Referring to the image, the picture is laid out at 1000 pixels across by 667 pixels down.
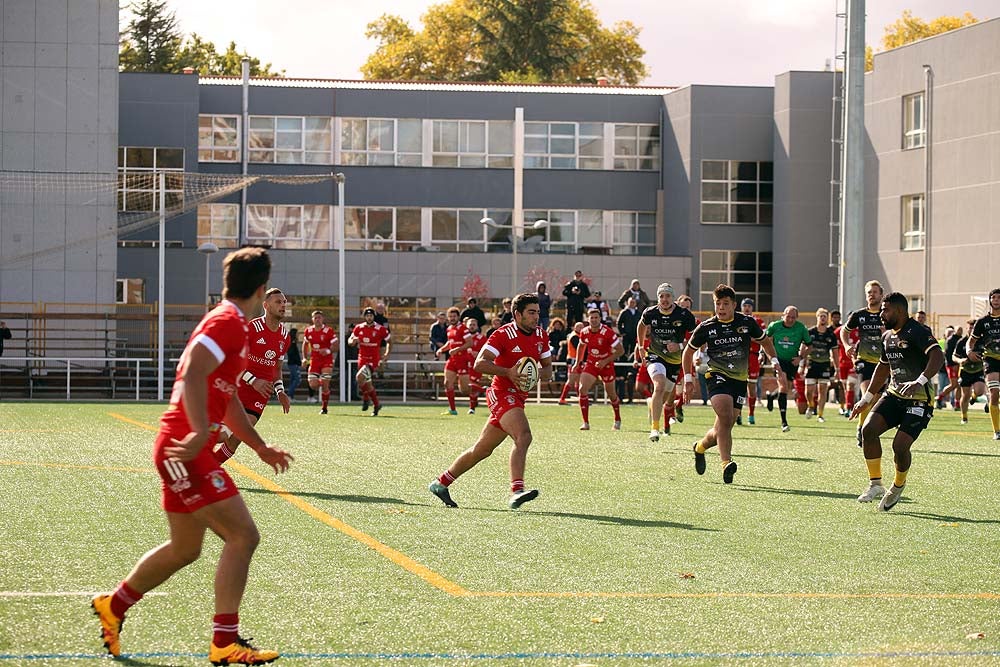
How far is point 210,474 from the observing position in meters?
6.36

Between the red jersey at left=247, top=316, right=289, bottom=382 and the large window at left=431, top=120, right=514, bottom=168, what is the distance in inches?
1511

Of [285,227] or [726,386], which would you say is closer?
[726,386]

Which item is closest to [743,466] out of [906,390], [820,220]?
[906,390]

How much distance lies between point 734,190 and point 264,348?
39.8 meters

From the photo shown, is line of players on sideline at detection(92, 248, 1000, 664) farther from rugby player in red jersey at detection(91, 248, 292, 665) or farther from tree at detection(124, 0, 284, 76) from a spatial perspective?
tree at detection(124, 0, 284, 76)

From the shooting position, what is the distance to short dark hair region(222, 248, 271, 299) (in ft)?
21.1

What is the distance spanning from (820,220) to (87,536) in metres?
44.0

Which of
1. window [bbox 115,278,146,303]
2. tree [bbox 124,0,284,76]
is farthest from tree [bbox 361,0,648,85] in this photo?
window [bbox 115,278,146,303]

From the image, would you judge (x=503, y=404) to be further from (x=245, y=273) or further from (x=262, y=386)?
(x=245, y=273)

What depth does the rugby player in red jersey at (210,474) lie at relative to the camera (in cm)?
622

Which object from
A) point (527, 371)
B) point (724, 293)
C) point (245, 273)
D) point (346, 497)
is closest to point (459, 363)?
point (724, 293)

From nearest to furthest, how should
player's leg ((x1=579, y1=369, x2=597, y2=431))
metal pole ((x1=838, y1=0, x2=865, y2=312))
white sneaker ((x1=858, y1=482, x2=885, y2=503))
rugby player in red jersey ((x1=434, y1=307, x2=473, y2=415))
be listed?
1. white sneaker ((x1=858, y1=482, x2=885, y2=503))
2. player's leg ((x1=579, y1=369, x2=597, y2=431))
3. rugby player in red jersey ((x1=434, y1=307, x2=473, y2=415))
4. metal pole ((x1=838, y1=0, x2=865, y2=312))

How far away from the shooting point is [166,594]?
26.6ft

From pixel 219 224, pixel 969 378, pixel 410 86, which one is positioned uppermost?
pixel 410 86
